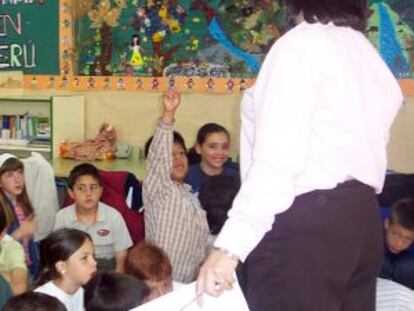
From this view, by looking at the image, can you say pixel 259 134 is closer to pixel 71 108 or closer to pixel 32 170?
pixel 32 170

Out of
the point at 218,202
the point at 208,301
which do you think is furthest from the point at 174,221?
the point at 208,301

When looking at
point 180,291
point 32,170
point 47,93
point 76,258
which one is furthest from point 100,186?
point 180,291

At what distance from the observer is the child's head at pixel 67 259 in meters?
2.40

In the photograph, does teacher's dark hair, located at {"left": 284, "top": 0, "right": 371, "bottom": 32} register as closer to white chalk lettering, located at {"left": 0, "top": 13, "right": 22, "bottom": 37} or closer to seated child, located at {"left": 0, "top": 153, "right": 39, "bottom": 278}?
seated child, located at {"left": 0, "top": 153, "right": 39, "bottom": 278}

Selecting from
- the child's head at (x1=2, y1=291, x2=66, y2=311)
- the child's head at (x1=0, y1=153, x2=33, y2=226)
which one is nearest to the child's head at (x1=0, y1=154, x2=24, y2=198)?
the child's head at (x1=0, y1=153, x2=33, y2=226)

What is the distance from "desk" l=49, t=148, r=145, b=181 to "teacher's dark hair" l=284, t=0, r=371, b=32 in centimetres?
258

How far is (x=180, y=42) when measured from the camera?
4324 millimetres

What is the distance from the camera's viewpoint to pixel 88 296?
2.06 meters

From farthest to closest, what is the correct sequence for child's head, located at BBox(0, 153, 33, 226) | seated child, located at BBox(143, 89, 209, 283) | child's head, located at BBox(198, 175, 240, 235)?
child's head, located at BBox(0, 153, 33, 226) → child's head, located at BBox(198, 175, 240, 235) → seated child, located at BBox(143, 89, 209, 283)

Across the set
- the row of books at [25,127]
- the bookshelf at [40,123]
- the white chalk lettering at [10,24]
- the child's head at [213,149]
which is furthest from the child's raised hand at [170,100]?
the white chalk lettering at [10,24]

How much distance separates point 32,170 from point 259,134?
2.61 meters

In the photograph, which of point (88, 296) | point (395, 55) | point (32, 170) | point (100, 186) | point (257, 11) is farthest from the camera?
point (257, 11)

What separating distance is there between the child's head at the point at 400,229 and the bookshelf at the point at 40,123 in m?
2.49

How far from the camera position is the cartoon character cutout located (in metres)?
4.46
